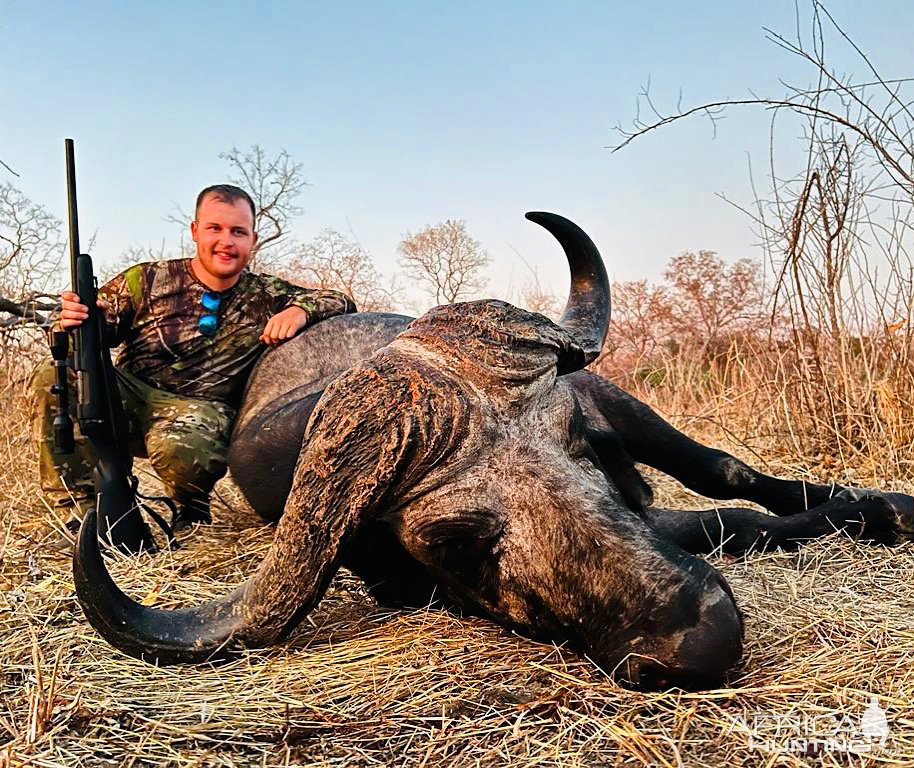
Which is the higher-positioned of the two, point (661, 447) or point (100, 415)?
point (100, 415)

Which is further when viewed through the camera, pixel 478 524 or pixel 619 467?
pixel 619 467

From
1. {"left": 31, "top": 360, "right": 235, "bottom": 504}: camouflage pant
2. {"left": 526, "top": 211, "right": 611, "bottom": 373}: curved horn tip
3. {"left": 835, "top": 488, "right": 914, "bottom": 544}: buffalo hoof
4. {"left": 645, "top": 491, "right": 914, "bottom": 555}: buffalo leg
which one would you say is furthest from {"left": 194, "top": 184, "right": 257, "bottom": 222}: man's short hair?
{"left": 835, "top": 488, "right": 914, "bottom": 544}: buffalo hoof

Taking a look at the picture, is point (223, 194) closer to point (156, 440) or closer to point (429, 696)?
point (156, 440)

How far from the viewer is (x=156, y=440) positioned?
13.6 ft

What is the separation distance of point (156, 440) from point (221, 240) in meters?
1.02

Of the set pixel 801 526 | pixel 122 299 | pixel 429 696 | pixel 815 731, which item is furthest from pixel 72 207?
pixel 815 731

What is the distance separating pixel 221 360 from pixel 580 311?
79.2 inches

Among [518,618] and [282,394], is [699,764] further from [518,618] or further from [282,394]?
[282,394]

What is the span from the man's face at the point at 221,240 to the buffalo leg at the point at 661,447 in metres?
1.84

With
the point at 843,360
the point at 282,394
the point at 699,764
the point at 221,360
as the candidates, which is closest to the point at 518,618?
the point at 699,764

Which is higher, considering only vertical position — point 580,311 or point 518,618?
point 580,311

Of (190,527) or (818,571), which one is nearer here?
(818,571)

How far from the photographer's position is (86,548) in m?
2.17

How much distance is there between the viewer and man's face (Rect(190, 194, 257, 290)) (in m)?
4.26
